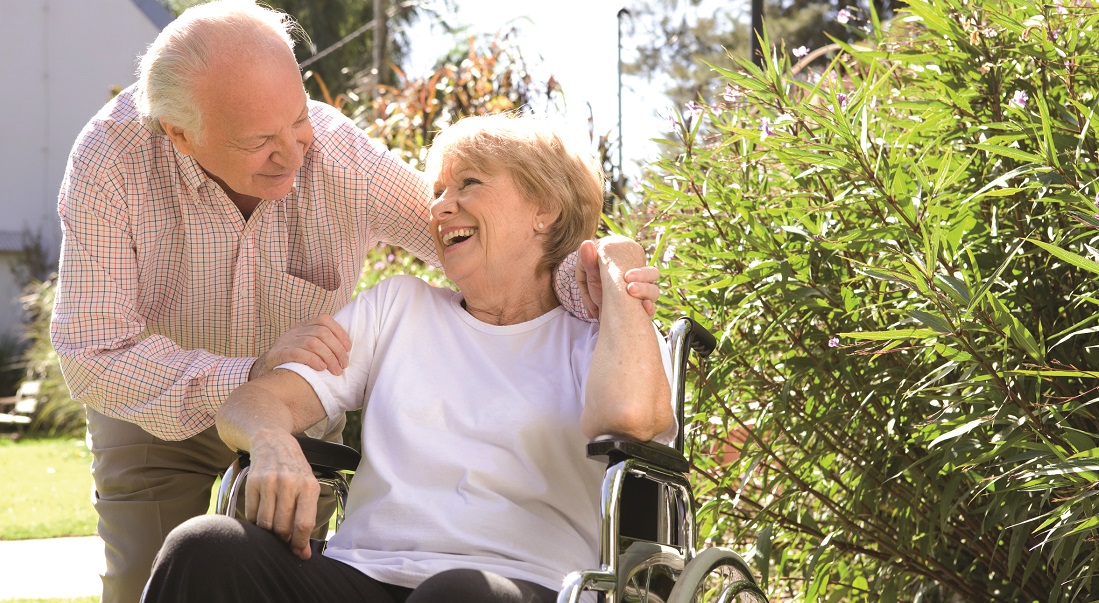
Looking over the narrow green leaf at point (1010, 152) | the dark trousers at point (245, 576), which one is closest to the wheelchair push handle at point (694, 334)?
the dark trousers at point (245, 576)

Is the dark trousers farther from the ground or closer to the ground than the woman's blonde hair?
closer to the ground

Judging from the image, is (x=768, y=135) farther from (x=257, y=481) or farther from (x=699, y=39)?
(x=699, y=39)

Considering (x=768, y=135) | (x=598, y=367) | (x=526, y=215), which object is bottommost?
(x=598, y=367)

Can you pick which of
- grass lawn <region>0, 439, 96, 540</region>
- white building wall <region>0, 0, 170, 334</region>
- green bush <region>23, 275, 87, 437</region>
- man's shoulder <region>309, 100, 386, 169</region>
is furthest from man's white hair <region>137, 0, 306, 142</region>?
white building wall <region>0, 0, 170, 334</region>

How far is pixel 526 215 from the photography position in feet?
7.29

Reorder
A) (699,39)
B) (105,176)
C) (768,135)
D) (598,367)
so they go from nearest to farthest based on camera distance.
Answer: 1. (598,367)
2. (105,176)
3. (768,135)
4. (699,39)

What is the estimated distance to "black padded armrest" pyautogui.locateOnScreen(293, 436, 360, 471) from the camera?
194 centimetres

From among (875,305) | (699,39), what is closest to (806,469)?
(875,305)

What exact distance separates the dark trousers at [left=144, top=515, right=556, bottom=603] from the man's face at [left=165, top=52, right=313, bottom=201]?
0.84 metres

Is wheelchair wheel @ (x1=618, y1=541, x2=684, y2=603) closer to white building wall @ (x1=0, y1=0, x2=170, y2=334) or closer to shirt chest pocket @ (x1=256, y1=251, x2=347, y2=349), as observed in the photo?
shirt chest pocket @ (x1=256, y1=251, x2=347, y2=349)

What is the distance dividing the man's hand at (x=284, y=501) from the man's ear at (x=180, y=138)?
81cm

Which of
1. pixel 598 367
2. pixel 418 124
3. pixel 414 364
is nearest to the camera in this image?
pixel 598 367

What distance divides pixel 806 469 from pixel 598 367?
961 mm

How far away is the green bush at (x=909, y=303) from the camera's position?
2.20 m
